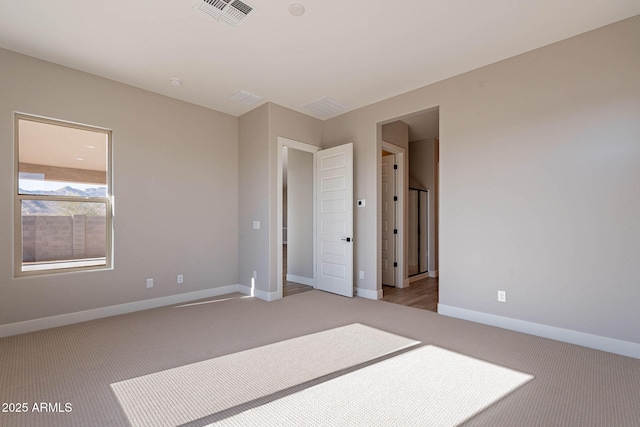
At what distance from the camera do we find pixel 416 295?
485 centimetres

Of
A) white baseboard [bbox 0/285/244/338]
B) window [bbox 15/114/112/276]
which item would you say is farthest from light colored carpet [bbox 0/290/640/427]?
window [bbox 15/114/112/276]

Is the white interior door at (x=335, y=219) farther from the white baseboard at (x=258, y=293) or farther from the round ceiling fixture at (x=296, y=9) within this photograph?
the round ceiling fixture at (x=296, y=9)

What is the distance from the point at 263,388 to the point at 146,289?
285cm

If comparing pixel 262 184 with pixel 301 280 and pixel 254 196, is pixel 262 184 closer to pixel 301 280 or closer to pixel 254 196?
pixel 254 196

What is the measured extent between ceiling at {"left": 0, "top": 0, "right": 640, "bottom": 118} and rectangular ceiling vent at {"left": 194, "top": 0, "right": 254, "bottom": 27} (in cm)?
6

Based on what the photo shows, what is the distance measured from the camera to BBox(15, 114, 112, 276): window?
10.9 feet

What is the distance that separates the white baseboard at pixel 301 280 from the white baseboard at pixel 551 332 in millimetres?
2538

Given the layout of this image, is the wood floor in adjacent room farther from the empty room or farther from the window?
the window

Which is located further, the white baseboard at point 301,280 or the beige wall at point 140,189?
the white baseboard at point 301,280

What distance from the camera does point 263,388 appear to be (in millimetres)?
2100

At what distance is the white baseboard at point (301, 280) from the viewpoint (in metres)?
5.67

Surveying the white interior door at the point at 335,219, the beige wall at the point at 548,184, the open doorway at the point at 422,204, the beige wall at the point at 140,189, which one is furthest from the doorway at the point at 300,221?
the beige wall at the point at 548,184

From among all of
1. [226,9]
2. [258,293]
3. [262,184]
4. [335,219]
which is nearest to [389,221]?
[335,219]

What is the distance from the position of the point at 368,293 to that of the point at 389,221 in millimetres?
1583
